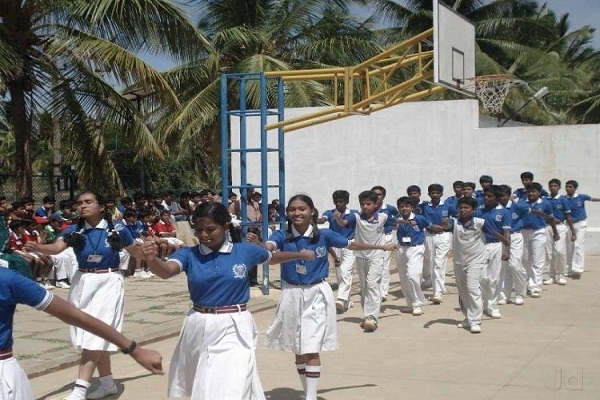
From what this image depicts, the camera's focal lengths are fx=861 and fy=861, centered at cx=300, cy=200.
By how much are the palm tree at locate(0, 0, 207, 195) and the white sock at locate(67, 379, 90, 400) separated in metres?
9.51

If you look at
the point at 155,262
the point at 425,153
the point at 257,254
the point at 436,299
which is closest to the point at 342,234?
the point at 436,299

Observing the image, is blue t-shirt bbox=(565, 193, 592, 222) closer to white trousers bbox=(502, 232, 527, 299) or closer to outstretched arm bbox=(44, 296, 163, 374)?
white trousers bbox=(502, 232, 527, 299)

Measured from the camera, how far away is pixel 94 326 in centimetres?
356

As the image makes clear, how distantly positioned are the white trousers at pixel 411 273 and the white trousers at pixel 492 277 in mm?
933

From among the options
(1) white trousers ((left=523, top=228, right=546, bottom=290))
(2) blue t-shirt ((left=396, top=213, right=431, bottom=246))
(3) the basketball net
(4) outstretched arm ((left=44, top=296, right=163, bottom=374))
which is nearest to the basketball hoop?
(3) the basketball net

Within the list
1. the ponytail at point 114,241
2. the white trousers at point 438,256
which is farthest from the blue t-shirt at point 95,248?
the white trousers at point 438,256

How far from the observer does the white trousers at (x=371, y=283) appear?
33.8 feet

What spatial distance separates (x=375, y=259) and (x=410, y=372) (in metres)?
2.85

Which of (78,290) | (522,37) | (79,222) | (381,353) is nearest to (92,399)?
(78,290)

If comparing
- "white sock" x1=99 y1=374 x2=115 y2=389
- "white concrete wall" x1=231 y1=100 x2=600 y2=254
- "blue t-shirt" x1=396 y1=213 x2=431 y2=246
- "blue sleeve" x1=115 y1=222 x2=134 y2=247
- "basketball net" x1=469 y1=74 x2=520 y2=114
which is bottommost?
"white sock" x1=99 y1=374 x2=115 y2=389

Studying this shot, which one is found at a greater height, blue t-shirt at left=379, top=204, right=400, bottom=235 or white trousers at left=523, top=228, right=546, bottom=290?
blue t-shirt at left=379, top=204, right=400, bottom=235

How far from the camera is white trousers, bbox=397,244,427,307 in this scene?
1166 cm

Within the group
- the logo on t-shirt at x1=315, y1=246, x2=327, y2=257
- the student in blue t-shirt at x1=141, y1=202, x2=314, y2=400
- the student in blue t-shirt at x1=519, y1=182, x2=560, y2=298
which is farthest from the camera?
the student in blue t-shirt at x1=519, y1=182, x2=560, y2=298

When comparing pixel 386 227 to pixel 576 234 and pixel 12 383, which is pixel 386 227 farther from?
pixel 12 383
